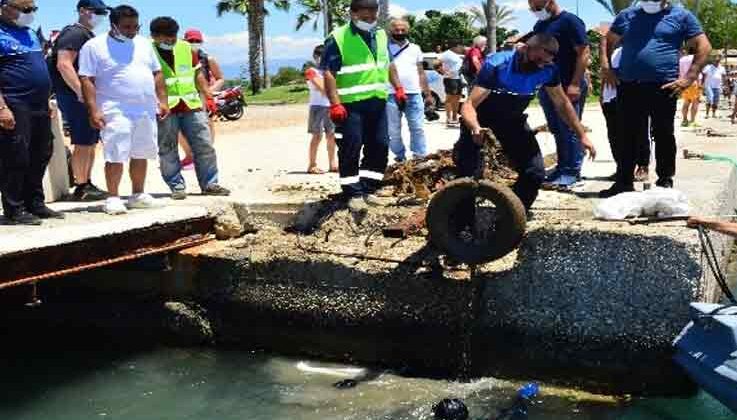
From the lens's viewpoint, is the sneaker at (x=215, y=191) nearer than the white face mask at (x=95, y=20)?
No

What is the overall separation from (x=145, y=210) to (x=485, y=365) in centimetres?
308

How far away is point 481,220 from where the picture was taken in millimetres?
6414

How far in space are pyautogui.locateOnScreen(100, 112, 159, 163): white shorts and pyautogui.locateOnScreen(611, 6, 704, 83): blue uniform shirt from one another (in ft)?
12.9

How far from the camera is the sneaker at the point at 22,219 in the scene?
6.74 meters

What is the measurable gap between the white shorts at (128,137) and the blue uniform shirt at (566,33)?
3.40 m

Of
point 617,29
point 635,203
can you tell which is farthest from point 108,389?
point 617,29

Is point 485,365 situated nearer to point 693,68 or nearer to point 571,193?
point 571,193

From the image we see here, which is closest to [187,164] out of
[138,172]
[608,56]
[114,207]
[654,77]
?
[138,172]

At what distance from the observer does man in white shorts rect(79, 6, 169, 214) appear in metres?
7.23

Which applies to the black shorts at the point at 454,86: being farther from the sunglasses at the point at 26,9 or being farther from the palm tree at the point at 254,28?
the palm tree at the point at 254,28

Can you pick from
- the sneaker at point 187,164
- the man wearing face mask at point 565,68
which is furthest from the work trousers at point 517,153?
the sneaker at point 187,164

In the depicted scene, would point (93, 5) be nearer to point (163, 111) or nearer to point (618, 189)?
point (163, 111)

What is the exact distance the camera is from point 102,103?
7.32 metres

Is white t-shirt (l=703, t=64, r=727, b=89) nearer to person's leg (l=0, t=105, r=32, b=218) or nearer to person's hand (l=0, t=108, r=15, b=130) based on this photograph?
person's leg (l=0, t=105, r=32, b=218)
